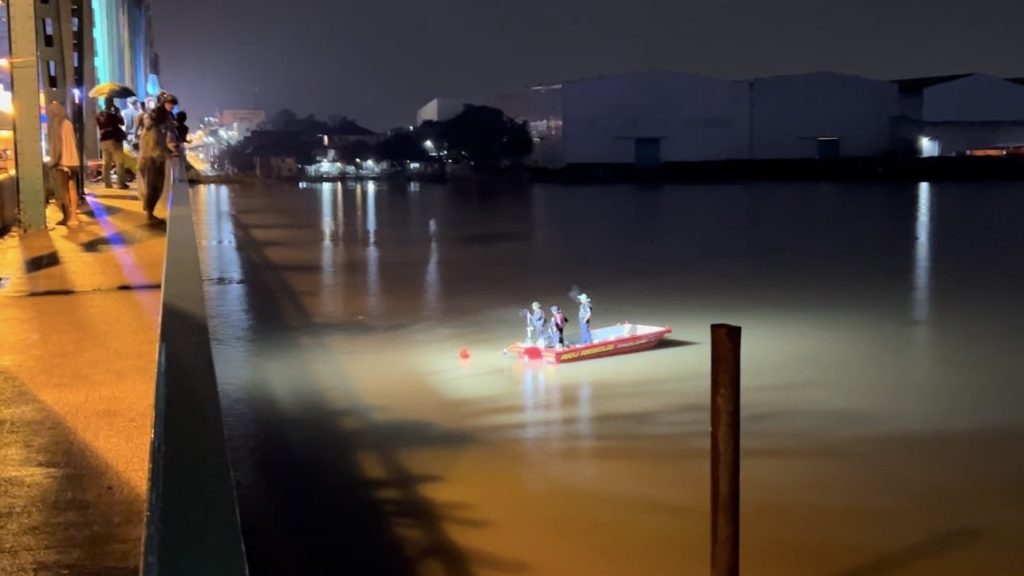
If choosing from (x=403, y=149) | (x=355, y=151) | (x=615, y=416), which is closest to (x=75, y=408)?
(x=615, y=416)

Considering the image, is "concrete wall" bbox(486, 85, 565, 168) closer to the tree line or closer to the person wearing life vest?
the tree line

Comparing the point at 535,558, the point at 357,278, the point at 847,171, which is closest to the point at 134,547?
the point at 535,558

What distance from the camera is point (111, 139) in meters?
16.7

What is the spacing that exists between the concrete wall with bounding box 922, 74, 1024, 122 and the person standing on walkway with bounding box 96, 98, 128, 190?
47.1 metres

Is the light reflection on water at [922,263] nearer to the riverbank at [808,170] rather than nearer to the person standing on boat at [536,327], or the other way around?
the person standing on boat at [536,327]

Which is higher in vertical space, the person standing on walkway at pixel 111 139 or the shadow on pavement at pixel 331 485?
the person standing on walkway at pixel 111 139

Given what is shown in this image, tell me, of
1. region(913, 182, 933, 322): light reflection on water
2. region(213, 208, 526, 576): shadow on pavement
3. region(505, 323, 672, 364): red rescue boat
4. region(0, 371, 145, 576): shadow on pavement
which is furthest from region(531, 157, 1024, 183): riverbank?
region(0, 371, 145, 576): shadow on pavement

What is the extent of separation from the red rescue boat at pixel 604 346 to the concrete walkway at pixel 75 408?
11.3 feet

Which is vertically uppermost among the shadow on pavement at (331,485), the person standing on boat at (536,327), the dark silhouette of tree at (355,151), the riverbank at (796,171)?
the dark silhouette of tree at (355,151)

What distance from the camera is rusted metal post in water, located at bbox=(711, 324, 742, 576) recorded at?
4.59m

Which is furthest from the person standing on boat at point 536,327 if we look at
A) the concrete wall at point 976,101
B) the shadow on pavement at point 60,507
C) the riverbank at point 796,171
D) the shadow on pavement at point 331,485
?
the concrete wall at point 976,101

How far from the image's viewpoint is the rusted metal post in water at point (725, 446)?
4.59m

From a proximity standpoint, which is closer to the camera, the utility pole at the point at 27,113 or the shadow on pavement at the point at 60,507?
the shadow on pavement at the point at 60,507

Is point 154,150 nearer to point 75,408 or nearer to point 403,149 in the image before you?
point 75,408
